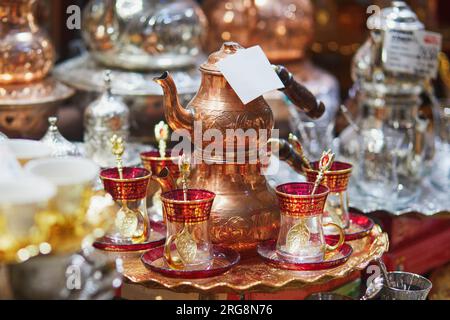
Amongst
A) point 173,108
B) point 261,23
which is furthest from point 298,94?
point 261,23

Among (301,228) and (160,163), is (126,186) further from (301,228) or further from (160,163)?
(301,228)

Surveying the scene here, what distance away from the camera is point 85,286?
1067 mm

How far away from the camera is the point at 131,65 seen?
7.59ft

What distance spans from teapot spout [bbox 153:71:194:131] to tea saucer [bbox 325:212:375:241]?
1.13 feet

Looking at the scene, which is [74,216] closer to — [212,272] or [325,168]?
[212,272]

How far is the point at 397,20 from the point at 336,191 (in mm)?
702

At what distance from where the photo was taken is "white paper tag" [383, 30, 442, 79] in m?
2.12
